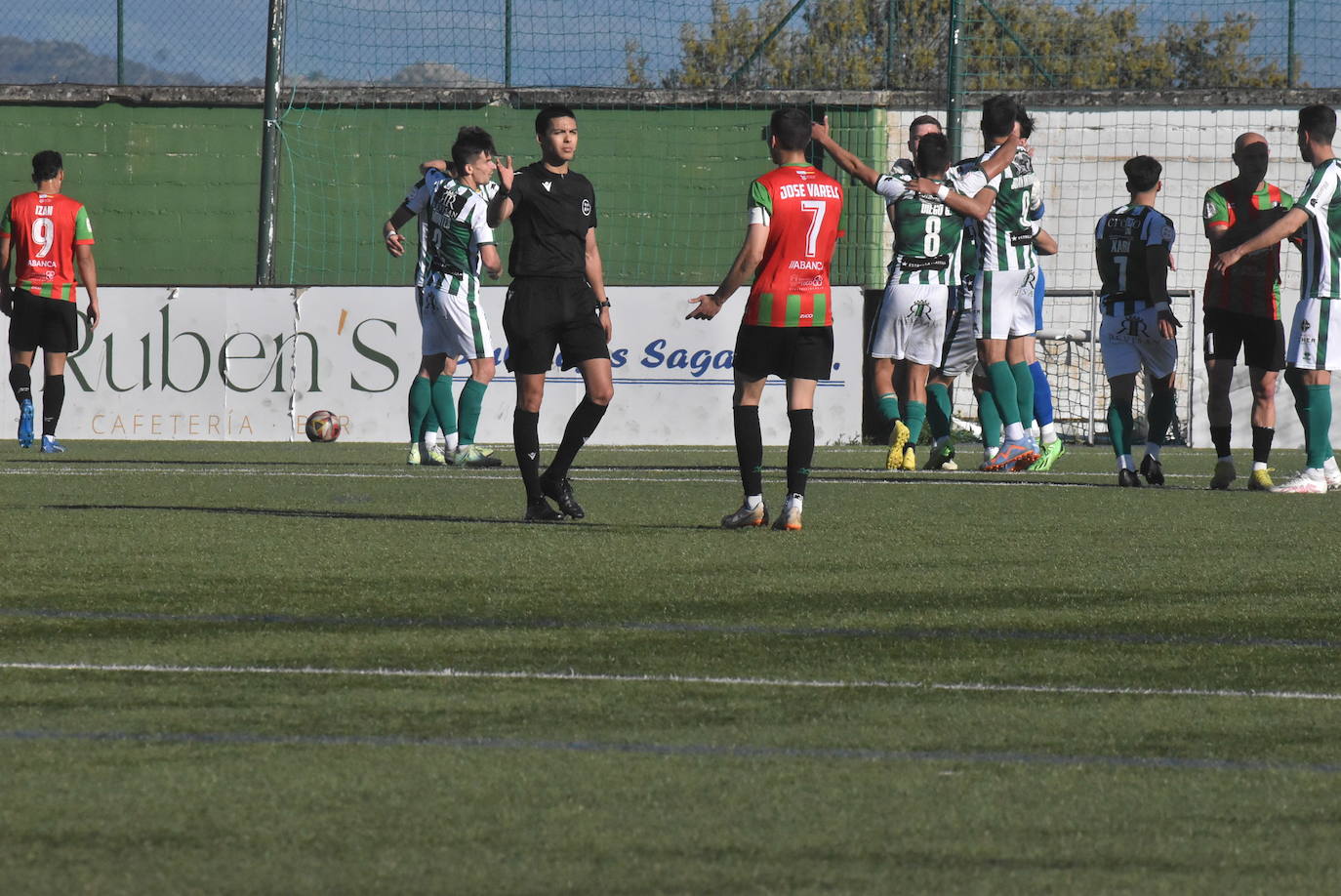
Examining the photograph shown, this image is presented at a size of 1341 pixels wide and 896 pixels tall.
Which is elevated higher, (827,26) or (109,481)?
(827,26)

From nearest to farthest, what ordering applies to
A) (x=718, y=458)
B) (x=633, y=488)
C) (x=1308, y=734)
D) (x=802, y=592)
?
→ 1. (x=1308, y=734)
2. (x=802, y=592)
3. (x=633, y=488)
4. (x=718, y=458)

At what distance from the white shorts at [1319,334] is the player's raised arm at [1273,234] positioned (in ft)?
1.66

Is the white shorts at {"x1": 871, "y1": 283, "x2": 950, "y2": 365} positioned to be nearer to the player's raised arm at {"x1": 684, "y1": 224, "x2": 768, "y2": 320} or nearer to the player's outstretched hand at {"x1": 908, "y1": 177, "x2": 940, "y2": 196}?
the player's outstretched hand at {"x1": 908, "y1": 177, "x2": 940, "y2": 196}

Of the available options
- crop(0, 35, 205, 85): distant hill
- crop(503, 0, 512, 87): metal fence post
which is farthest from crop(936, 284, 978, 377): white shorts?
crop(0, 35, 205, 85): distant hill

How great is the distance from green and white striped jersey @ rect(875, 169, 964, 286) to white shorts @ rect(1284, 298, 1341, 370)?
128 inches

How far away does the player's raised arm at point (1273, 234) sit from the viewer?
32.4 ft

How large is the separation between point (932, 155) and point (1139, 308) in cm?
171

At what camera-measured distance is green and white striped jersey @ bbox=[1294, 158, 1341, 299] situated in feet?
33.5

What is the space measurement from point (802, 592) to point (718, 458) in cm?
822

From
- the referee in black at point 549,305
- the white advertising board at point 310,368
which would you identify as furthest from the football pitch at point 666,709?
the white advertising board at point 310,368

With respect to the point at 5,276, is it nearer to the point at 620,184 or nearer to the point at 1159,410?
the point at 1159,410

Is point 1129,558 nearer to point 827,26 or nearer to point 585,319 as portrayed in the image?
point 585,319

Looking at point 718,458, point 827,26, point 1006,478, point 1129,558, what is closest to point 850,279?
point 827,26

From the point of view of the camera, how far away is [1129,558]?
7.21m
